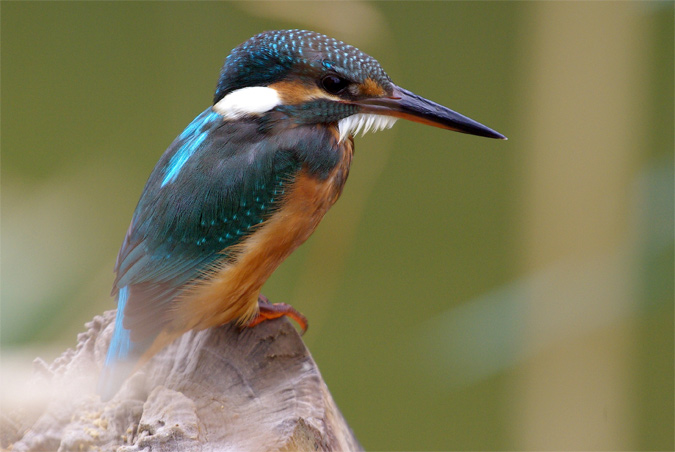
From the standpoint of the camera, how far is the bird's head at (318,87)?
1149 millimetres

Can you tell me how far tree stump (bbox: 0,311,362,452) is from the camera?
3.37 feet

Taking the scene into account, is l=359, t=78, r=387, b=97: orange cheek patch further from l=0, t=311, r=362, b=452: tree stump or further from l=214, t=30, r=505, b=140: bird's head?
l=0, t=311, r=362, b=452: tree stump

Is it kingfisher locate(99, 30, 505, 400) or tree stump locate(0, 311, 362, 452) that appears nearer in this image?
tree stump locate(0, 311, 362, 452)

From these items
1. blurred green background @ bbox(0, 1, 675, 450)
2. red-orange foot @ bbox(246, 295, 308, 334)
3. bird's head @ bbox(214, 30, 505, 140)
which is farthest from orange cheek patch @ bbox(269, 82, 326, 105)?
Answer: blurred green background @ bbox(0, 1, 675, 450)

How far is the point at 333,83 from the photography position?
1.16 meters

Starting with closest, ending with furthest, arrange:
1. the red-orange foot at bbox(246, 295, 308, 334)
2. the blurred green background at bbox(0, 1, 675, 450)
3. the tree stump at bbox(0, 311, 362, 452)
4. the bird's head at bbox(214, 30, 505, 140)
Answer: the tree stump at bbox(0, 311, 362, 452) < the bird's head at bbox(214, 30, 505, 140) < the red-orange foot at bbox(246, 295, 308, 334) < the blurred green background at bbox(0, 1, 675, 450)

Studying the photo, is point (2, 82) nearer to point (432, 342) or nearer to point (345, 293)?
point (345, 293)

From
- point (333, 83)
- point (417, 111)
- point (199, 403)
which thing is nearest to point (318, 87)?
point (333, 83)

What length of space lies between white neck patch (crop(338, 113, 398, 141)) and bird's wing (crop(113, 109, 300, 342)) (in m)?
0.11

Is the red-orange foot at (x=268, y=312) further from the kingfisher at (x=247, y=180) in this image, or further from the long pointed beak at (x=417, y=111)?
the long pointed beak at (x=417, y=111)

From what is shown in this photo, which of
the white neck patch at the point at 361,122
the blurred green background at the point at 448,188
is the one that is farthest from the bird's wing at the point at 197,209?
the blurred green background at the point at 448,188

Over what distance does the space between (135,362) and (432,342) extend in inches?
36.6

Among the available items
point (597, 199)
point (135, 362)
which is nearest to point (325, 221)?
point (597, 199)

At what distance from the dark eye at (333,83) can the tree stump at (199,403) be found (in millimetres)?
417
